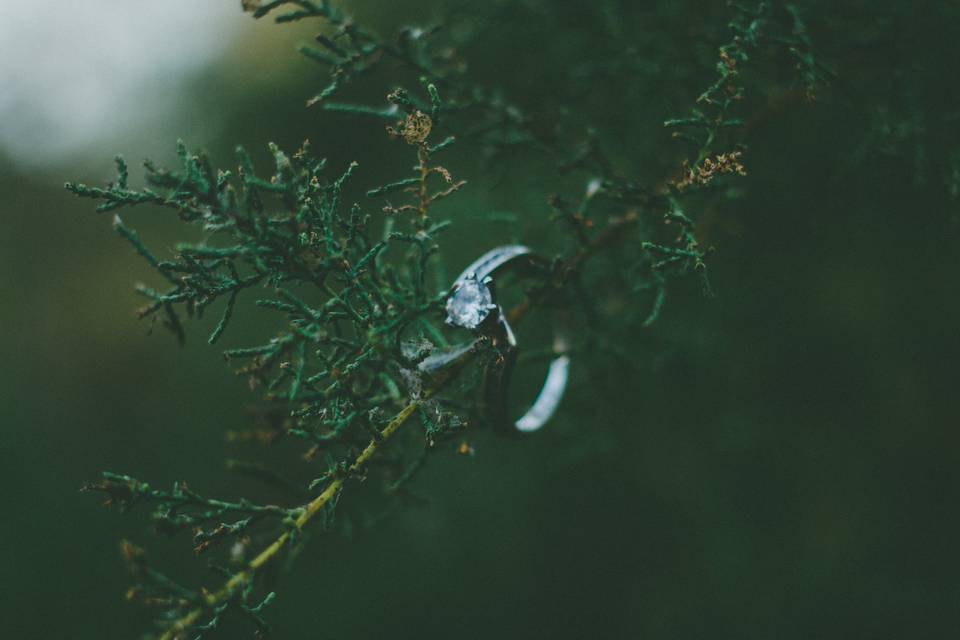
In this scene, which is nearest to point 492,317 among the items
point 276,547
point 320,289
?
point 320,289

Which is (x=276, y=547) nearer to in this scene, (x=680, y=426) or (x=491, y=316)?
(x=491, y=316)

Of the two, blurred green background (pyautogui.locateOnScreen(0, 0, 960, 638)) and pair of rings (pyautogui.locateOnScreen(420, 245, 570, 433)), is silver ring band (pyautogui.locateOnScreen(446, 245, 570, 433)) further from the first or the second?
blurred green background (pyautogui.locateOnScreen(0, 0, 960, 638))

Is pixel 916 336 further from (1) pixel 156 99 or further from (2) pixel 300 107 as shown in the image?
(1) pixel 156 99

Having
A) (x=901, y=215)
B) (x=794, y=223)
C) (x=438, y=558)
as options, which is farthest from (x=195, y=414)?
(x=901, y=215)

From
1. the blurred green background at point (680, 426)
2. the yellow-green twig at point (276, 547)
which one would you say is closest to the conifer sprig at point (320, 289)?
the yellow-green twig at point (276, 547)

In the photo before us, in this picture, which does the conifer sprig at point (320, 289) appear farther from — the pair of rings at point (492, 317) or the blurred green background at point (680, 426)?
the blurred green background at point (680, 426)

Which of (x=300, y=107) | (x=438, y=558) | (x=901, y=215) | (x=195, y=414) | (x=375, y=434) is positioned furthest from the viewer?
(x=195, y=414)

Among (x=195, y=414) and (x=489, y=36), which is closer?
(x=489, y=36)

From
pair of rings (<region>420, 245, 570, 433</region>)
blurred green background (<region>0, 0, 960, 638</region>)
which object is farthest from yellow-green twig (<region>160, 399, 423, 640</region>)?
blurred green background (<region>0, 0, 960, 638</region>)

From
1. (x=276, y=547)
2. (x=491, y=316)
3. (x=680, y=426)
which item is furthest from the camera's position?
(x=680, y=426)
